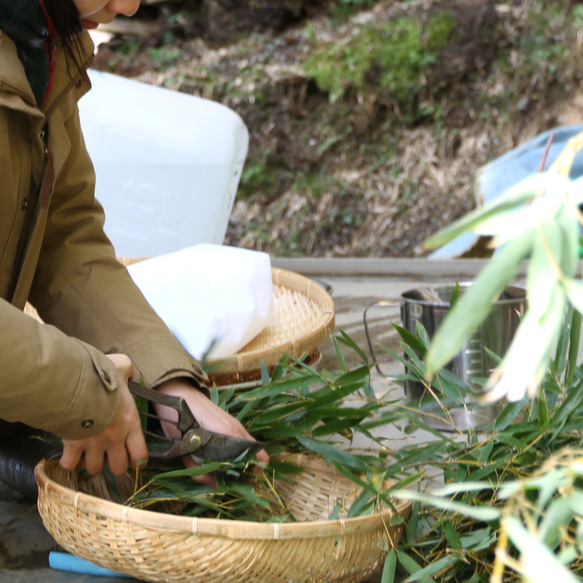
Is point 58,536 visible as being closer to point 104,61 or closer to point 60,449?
point 60,449

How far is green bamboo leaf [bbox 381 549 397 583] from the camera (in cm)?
77

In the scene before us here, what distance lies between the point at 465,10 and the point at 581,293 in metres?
5.17

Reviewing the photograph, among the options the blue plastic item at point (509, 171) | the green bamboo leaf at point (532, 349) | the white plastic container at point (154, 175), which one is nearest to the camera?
the green bamboo leaf at point (532, 349)

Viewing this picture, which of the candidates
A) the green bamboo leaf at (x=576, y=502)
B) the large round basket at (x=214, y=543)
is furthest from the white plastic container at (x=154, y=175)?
the green bamboo leaf at (x=576, y=502)

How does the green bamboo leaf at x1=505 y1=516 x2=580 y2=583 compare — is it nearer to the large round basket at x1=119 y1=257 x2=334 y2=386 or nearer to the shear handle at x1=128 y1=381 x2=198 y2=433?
the shear handle at x1=128 y1=381 x2=198 y2=433

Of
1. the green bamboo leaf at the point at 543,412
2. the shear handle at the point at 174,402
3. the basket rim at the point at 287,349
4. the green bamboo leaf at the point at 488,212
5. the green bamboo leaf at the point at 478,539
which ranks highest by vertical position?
the green bamboo leaf at the point at 488,212

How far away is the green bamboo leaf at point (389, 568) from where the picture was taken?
77 cm

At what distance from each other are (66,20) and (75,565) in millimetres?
704

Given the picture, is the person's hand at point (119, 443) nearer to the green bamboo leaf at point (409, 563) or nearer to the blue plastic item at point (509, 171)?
the green bamboo leaf at point (409, 563)

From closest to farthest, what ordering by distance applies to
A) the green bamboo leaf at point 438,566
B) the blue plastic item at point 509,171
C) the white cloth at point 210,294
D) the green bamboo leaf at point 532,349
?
the green bamboo leaf at point 532,349, the green bamboo leaf at point 438,566, the white cloth at point 210,294, the blue plastic item at point 509,171

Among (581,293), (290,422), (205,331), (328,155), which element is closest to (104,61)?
(328,155)

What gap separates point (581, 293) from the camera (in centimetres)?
28

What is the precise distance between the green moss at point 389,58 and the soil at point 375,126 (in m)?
0.06

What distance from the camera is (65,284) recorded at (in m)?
1.22
